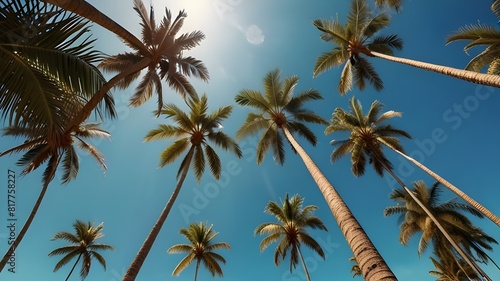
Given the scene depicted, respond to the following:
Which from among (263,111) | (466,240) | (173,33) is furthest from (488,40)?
(466,240)

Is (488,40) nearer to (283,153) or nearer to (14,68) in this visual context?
(283,153)

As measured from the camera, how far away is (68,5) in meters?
3.40

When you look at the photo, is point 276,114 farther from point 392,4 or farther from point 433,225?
point 433,225

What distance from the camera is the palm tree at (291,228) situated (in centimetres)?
2398

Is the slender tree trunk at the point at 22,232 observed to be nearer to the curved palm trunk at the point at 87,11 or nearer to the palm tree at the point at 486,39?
the curved palm trunk at the point at 87,11

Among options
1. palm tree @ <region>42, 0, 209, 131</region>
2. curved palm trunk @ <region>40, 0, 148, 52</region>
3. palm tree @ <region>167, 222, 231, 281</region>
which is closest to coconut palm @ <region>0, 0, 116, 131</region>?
curved palm trunk @ <region>40, 0, 148, 52</region>

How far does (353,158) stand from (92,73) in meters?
20.3

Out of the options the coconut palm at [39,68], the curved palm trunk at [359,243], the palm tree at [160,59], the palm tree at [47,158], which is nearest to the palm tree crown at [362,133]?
the palm tree at [160,59]

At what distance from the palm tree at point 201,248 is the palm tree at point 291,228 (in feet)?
14.6

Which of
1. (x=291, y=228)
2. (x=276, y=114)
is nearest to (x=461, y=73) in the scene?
(x=276, y=114)

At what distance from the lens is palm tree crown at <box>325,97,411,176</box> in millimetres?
21237

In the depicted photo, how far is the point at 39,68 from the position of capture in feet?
12.6

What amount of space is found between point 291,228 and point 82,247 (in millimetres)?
20814

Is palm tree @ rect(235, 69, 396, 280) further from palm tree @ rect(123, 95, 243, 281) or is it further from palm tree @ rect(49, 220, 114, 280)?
palm tree @ rect(49, 220, 114, 280)
